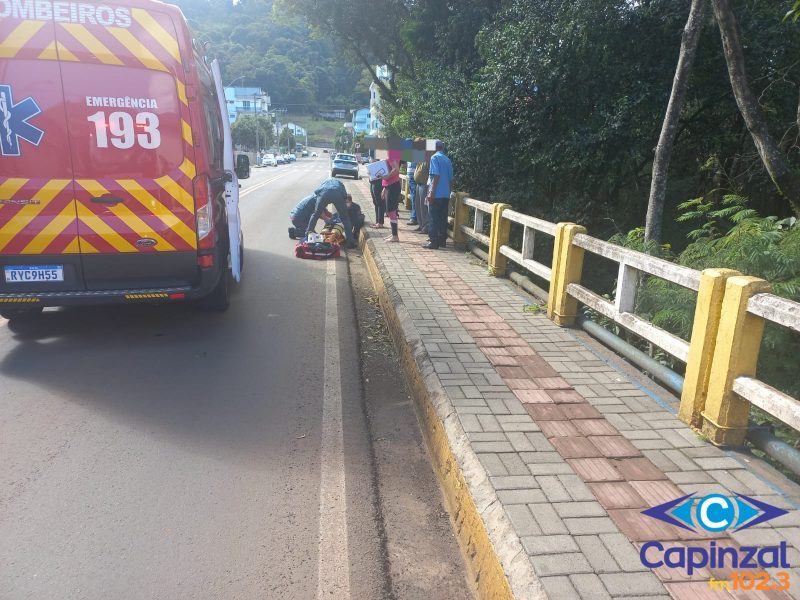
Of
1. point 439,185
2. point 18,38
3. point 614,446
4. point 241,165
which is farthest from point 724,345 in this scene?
point 439,185

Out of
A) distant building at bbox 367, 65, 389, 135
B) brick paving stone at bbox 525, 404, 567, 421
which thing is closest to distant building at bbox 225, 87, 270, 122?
distant building at bbox 367, 65, 389, 135

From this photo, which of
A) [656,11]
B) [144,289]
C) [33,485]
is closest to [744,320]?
[33,485]

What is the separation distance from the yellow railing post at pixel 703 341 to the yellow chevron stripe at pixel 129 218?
4239 millimetres

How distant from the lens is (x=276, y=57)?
132 metres

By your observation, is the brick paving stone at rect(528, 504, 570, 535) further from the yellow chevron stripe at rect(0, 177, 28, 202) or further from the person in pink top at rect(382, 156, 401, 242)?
the person in pink top at rect(382, 156, 401, 242)

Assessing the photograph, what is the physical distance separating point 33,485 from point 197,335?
288 centimetres

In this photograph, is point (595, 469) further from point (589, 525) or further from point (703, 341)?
point (703, 341)

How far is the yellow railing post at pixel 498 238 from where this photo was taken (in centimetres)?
848

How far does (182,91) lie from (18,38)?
4.08 feet

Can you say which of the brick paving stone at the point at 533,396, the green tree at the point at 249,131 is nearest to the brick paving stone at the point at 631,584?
the brick paving stone at the point at 533,396

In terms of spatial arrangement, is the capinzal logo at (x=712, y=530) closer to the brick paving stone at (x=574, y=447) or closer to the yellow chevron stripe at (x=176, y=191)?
the brick paving stone at (x=574, y=447)

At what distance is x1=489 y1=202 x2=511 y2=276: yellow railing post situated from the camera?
27.8 ft

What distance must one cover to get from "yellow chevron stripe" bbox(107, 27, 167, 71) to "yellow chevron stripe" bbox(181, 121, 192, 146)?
0.47m

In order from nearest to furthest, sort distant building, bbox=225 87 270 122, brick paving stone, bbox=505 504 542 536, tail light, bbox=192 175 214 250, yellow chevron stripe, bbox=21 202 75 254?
brick paving stone, bbox=505 504 542 536, yellow chevron stripe, bbox=21 202 75 254, tail light, bbox=192 175 214 250, distant building, bbox=225 87 270 122
